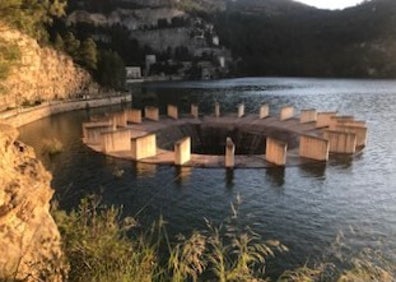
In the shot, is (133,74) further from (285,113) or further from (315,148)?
(315,148)

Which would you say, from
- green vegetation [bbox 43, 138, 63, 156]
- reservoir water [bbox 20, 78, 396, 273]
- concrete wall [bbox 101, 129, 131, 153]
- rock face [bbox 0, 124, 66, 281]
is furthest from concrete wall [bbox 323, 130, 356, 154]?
rock face [bbox 0, 124, 66, 281]

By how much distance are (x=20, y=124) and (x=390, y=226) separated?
175 feet

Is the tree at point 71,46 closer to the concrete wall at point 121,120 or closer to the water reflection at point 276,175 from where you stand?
the concrete wall at point 121,120

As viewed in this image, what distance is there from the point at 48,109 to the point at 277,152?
52.1m

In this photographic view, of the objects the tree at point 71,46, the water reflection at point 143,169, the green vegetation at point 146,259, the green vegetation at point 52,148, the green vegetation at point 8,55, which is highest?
the tree at point 71,46

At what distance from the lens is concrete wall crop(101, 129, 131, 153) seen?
41625 millimetres

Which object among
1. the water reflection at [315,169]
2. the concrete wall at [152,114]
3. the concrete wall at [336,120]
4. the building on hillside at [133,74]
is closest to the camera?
the water reflection at [315,169]

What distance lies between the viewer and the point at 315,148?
38.7 m

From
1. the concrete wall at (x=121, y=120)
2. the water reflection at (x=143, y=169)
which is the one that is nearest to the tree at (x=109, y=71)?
the concrete wall at (x=121, y=120)

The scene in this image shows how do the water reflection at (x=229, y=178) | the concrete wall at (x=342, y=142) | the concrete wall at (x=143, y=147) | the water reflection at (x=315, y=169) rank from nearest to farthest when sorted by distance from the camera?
the water reflection at (x=229, y=178) < the water reflection at (x=315, y=169) < the concrete wall at (x=143, y=147) < the concrete wall at (x=342, y=142)

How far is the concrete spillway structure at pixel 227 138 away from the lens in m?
38.3

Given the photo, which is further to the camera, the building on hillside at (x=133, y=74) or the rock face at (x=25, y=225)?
the building on hillside at (x=133, y=74)

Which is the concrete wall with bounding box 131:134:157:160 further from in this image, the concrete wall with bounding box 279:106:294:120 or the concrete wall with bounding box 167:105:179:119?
the concrete wall with bounding box 279:106:294:120

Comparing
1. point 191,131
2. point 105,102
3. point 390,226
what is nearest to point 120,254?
point 390,226
